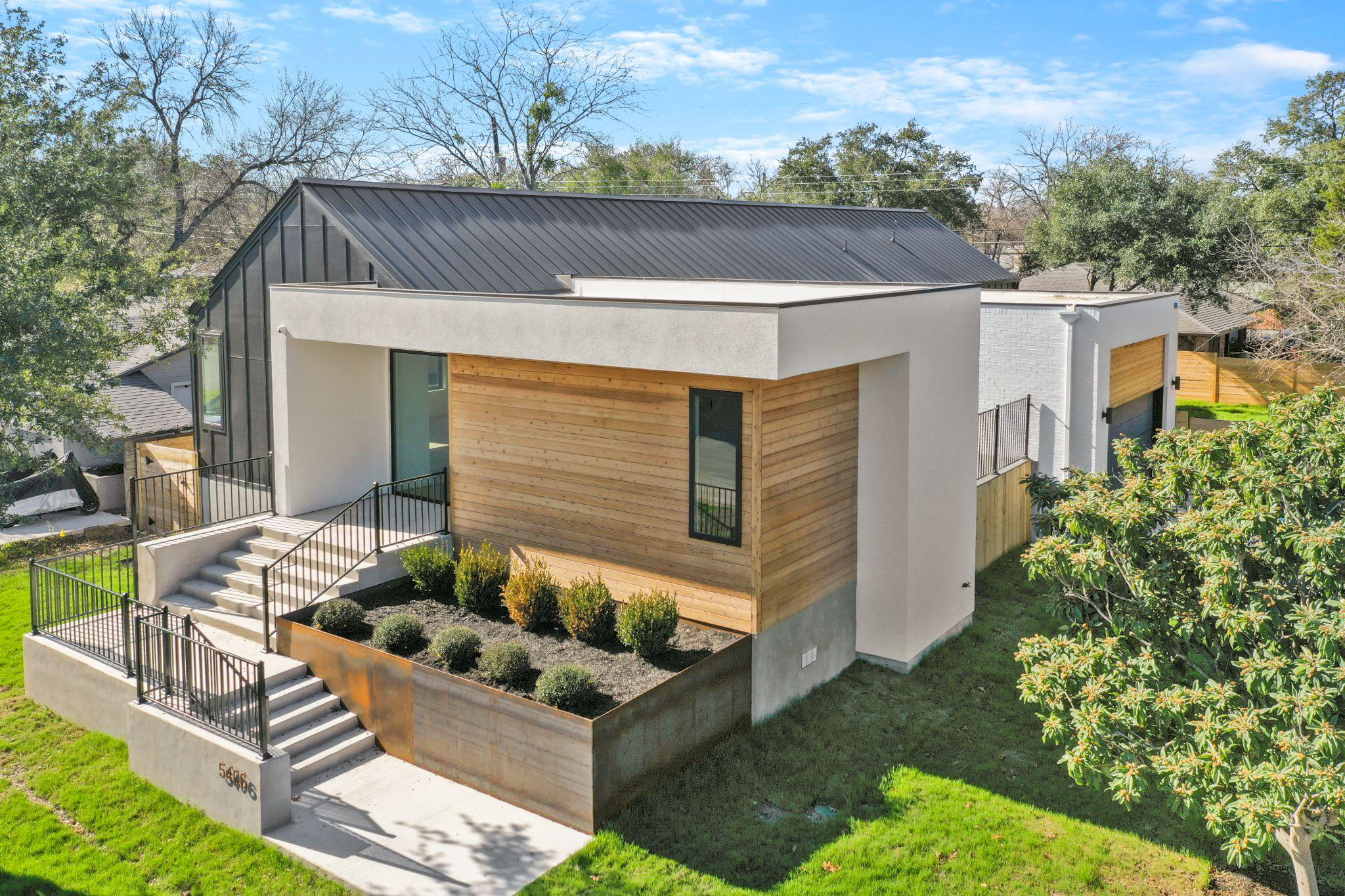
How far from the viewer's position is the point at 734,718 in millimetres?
10586

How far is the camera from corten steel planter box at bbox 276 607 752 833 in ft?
29.6

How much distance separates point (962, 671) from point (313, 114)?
3330cm

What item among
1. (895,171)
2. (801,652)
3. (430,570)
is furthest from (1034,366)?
(895,171)

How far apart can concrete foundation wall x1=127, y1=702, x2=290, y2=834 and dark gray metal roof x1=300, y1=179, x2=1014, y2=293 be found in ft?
21.0

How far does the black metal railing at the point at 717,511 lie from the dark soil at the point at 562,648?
3.65 ft

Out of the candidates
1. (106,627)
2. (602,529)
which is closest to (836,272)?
(602,529)

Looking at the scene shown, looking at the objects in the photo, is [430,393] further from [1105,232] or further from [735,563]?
[1105,232]

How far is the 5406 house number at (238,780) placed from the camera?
357 inches

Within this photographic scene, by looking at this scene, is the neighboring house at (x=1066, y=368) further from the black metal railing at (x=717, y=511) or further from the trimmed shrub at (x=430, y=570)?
the trimmed shrub at (x=430, y=570)

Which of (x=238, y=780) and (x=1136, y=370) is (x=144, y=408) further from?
(x=1136, y=370)

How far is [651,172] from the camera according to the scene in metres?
57.9

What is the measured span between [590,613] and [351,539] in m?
4.06

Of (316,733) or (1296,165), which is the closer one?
(316,733)

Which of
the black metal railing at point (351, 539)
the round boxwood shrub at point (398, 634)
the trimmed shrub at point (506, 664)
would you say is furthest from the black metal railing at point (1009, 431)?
the round boxwood shrub at point (398, 634)
